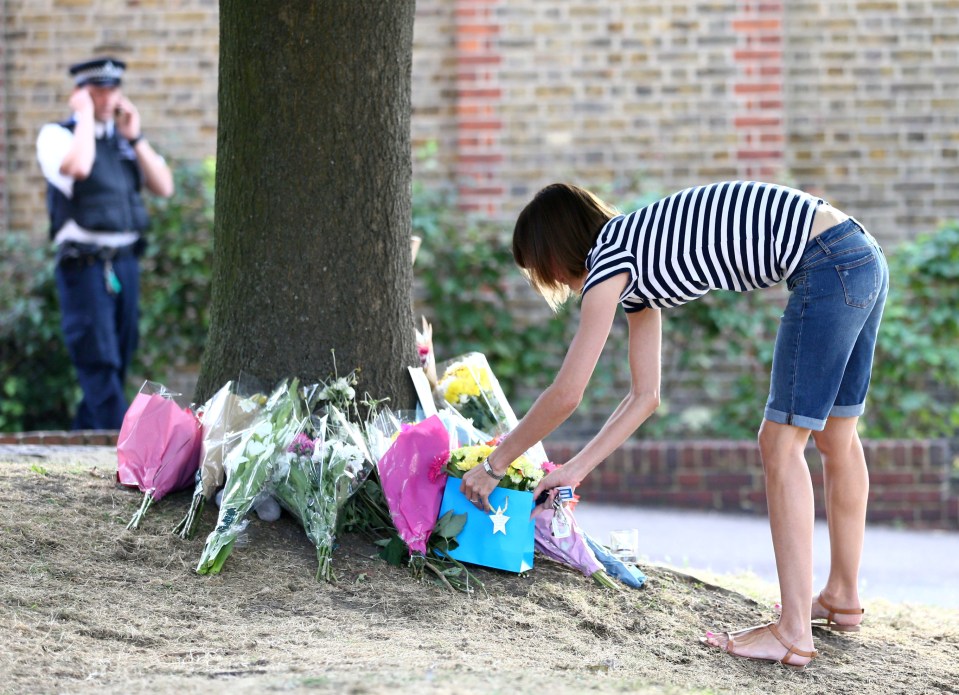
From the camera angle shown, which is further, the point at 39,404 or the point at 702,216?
the point at 39,404

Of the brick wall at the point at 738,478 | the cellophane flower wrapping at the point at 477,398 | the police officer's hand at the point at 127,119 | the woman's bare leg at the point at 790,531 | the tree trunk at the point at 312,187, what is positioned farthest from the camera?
the police officer's hand at the point at 127,119

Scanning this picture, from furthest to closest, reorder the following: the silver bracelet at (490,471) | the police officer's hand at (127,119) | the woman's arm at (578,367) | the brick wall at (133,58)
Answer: the brick wall at (133,58) < the police officer's hand at (127,119) < the silver bracelet at (490,471) < the woman's arm at (578,367)

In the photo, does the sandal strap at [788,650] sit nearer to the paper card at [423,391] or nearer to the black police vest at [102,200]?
the paper card at [423,391]

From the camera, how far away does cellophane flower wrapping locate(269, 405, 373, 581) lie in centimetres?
342

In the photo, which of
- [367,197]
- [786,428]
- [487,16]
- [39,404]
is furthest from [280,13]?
[39,404]

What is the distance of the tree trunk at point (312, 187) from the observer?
3.64 metres

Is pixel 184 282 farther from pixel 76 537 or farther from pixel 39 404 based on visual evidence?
pixel 76 537

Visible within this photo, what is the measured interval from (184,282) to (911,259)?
451 cm

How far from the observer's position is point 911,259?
702 centimetres

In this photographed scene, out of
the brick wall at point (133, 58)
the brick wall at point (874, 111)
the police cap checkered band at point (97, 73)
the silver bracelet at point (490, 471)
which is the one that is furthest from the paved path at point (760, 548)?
the brick wall at point (133, 58)

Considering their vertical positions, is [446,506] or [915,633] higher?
[446,506]

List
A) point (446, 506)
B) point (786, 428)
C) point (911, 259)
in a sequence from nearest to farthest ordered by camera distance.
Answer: point (786, 428)
point (446, 506)
point (911, 259)

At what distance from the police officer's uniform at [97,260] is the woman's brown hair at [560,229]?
3.81 metres

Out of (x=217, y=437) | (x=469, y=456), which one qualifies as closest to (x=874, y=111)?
(x=469, y=456)
